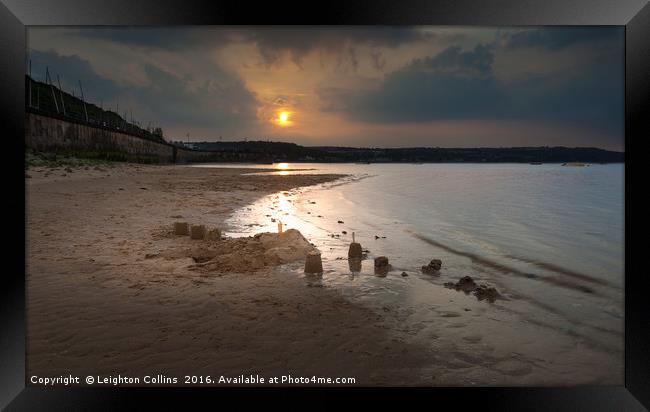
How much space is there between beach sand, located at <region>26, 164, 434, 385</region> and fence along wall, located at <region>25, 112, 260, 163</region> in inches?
287

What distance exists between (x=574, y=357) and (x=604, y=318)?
1.73 metres

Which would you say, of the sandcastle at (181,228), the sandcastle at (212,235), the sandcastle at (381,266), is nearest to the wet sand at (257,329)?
the sandcastle at (381,266)

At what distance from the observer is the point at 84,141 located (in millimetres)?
34844

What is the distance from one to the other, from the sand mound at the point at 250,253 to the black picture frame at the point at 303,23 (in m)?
3.30

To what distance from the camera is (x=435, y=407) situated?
255 cm

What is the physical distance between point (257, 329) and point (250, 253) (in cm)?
286

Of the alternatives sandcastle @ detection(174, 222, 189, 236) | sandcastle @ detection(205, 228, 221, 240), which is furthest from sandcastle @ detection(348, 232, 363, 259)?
sandcastle @ detection(174, 222, 189, 236)

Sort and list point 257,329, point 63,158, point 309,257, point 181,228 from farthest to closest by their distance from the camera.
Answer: point 63,158, point 181,228, point 309,257, point 257,329

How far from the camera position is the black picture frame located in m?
2.75

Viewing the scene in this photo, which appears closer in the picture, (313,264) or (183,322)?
(183,322)

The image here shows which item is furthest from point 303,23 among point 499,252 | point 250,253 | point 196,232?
point 499,252

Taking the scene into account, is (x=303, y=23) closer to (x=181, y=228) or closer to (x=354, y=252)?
(x=354, y=252)

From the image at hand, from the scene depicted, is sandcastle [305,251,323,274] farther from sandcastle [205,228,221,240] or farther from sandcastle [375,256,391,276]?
sandcastle [205,228,221,240]

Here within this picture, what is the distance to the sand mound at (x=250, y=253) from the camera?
6256 millimetres
